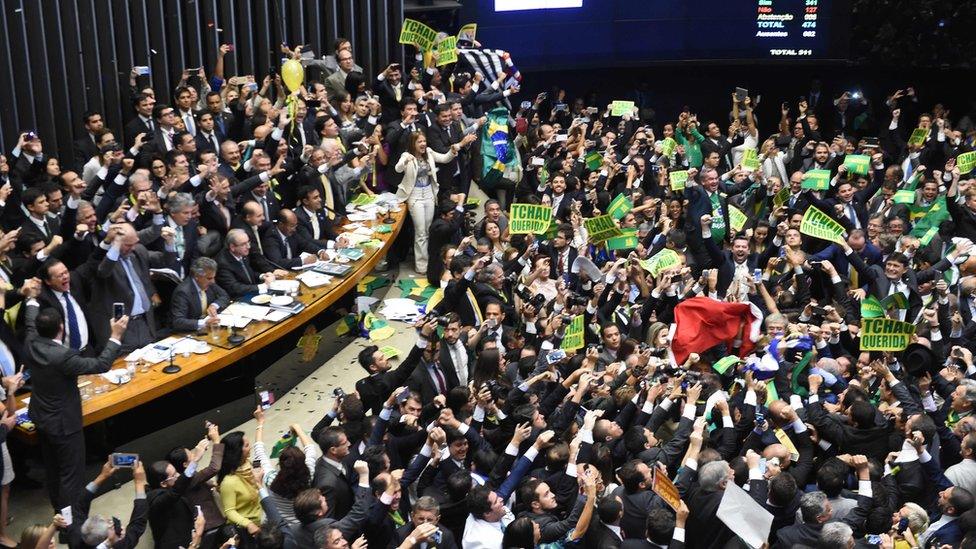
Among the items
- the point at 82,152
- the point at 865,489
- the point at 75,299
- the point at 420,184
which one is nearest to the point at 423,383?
the point at 75,299

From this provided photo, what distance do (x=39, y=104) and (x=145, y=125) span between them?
50.4 inches

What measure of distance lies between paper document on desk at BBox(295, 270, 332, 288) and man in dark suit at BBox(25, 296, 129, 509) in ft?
8.76

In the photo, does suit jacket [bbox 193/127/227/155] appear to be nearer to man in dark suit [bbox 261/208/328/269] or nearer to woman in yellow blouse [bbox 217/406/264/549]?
man in dark suit [bbox 261/208/328/269]

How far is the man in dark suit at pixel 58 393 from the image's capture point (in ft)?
25.2

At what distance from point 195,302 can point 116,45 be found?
14.6ft

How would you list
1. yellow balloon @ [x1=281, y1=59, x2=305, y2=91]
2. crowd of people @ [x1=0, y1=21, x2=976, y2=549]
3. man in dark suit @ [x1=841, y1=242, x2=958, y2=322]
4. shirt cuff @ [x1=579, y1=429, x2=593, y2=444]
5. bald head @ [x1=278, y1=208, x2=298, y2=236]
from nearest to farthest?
crowd of people @ [x1=0, y1=21, x2=976, y2=549], shirt cuff @ [x1=579, y1=429, x2=593, y2=444], bald head @ [x1=278, y1=208, x2=298, y2=236], man in dark suit @ [x1=841, y1=242, x2=958, y2=322], yellow balloon @ [x1=281, y1=59, x2=305, y2=91]

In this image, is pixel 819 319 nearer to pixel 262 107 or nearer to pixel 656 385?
pixel 656 385

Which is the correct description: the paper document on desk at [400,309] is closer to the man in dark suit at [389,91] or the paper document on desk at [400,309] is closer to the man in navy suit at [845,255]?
the man in dark suit at [389,91]

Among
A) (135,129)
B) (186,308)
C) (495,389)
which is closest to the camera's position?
(495,389)

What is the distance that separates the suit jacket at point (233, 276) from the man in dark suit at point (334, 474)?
2.86 metres

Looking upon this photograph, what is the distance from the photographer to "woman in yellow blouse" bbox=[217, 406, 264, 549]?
7.55m

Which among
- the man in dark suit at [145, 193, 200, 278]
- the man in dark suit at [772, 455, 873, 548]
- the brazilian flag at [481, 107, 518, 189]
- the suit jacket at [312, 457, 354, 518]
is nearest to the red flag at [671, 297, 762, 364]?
the man in dark suit at [772, 455, 873, 548]

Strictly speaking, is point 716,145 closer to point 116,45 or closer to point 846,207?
point 846,207

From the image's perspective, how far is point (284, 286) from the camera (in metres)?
10.2
